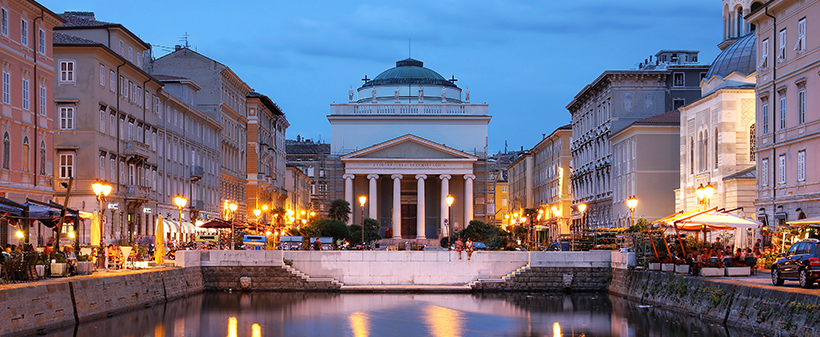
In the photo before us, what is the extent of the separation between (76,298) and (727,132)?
35.2 metres

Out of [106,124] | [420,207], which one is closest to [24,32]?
[106,124]

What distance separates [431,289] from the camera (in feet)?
153

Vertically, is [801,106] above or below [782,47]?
below

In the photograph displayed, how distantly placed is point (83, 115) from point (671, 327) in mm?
30546

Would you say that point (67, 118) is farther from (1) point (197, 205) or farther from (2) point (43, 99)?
(1) point (197, 205)

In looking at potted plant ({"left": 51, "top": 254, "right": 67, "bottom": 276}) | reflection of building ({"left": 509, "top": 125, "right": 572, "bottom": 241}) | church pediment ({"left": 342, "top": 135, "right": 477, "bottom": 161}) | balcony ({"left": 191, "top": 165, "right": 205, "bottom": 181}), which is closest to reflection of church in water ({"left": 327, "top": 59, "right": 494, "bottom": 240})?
church pediment ({"left": 342, "top": 135, "right": 477, "bottom": 161})

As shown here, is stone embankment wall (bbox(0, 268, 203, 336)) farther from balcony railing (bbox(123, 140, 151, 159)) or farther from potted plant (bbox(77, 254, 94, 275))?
balcony railing (bbox(123, 140, 151, 159))

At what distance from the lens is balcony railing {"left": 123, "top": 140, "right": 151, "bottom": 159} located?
5269 centimetres

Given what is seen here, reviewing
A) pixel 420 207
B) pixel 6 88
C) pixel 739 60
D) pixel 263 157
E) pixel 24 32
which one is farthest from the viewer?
pixel 420 207

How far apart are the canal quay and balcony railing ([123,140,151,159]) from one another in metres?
9.79

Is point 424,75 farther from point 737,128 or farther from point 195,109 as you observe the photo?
point 737,128

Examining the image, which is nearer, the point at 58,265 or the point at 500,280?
the point at 58,265

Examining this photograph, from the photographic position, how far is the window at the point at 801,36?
3922 cm

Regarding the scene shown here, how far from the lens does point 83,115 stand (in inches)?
1889
